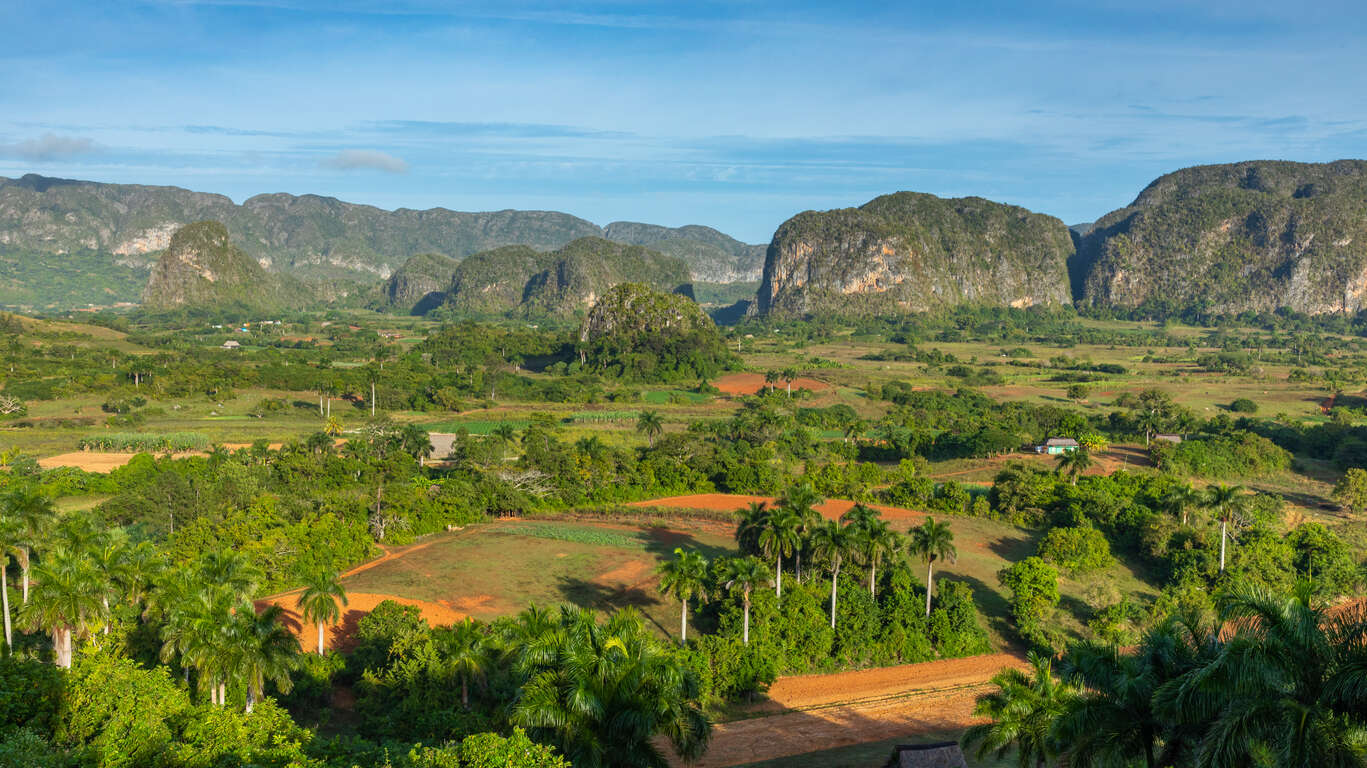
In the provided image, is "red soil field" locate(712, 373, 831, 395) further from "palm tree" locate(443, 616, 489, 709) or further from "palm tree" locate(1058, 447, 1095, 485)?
"palm tree" locate(443, 616, 489, 709)

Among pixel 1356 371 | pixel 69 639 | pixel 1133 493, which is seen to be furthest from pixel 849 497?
pixel 1356 371

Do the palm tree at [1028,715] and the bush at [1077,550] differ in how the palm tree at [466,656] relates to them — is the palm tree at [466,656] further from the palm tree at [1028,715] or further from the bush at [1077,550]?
the bush at [1077,550]

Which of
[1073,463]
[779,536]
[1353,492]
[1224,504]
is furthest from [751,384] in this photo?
[779,536]

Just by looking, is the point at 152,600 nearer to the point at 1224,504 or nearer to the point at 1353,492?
the point at 1224,504

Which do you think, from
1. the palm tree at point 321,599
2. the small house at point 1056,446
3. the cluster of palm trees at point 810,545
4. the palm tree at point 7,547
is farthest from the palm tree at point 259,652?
the small house at point 1056,446

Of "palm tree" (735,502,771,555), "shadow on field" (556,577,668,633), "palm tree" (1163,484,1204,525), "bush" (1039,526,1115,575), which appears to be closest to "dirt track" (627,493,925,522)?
"bush" (1039,526,1115,575)
